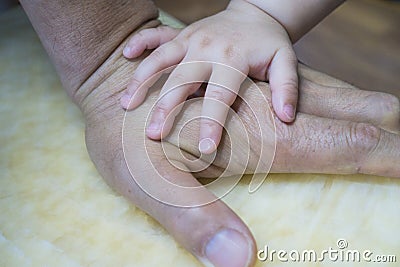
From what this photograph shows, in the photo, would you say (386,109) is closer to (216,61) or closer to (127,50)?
(216,61)

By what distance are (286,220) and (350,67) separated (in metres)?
0.59

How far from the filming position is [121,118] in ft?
2.03

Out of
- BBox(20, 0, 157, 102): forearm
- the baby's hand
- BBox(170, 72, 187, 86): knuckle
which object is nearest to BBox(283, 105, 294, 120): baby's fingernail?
the baby's hand

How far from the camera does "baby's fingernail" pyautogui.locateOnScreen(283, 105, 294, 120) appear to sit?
23.7 inches

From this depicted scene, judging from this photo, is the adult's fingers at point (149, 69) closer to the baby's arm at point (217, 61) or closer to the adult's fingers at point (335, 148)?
the baby's arm at point (217, 61)

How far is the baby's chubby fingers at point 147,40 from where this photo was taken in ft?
2.21

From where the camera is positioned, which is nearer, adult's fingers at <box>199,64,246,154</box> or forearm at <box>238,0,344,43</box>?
adult's fingers at <box>199,64,246,154</box>

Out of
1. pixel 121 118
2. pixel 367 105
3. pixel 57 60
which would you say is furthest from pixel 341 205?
pixel 57 60

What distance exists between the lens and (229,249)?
0.47 m

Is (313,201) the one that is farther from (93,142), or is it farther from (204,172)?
(93,142)

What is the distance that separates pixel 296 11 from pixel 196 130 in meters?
0.25

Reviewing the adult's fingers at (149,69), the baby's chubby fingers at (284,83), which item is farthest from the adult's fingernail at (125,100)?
the baby's chubby fingers at (284,83)

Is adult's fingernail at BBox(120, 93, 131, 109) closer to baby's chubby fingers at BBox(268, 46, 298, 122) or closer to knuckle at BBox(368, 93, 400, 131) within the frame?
baby's chubby fingers at BBox(268, 46, 298, 122)

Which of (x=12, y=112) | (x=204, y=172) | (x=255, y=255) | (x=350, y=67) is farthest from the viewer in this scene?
(x=350, y=67)
